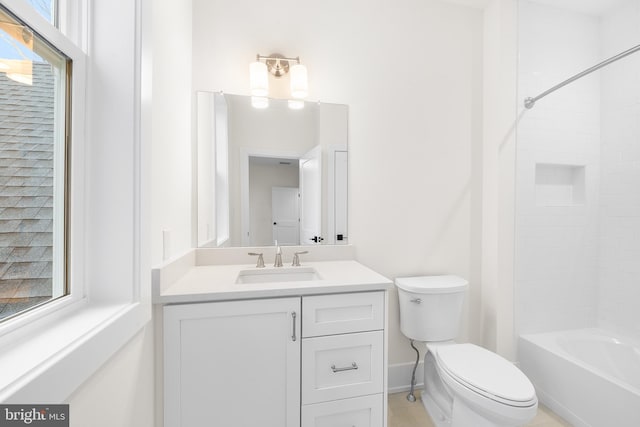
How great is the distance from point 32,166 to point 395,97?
1800mm

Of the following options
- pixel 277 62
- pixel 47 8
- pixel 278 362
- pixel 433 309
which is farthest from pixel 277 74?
pixel 433 309

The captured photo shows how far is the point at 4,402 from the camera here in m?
0.43

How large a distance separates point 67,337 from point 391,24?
2208 millimetres

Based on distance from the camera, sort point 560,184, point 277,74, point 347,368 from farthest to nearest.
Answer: point 560,184 < point 277,74 < point 347,368

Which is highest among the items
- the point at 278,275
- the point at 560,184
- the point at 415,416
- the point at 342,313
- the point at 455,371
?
the point at 560,184

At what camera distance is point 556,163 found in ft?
6.55

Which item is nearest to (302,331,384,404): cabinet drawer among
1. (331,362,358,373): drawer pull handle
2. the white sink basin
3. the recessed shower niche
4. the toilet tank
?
(331,362,358,373): drawer pull handle

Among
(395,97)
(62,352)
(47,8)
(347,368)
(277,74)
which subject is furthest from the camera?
(395,97)

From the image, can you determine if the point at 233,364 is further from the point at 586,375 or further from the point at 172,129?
the point at 586,375

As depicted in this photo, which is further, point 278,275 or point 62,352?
point 278,275

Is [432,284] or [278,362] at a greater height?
[432,284]

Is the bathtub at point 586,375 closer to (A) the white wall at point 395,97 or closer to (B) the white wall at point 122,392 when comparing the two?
(A) the white wall at point 395,97

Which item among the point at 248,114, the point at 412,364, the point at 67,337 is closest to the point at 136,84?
the point at 67,337

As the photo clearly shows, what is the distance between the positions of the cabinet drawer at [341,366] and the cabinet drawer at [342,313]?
0.03m
